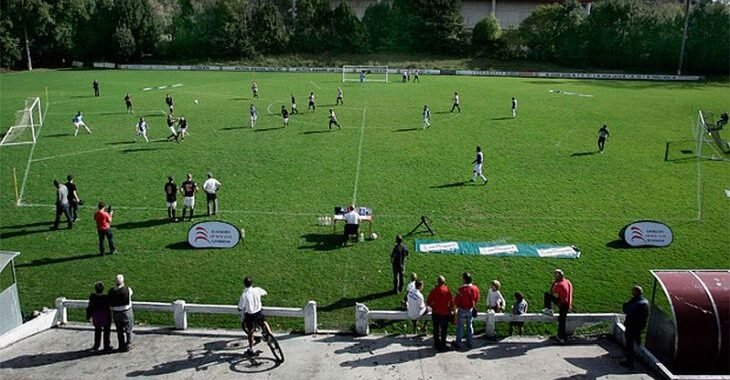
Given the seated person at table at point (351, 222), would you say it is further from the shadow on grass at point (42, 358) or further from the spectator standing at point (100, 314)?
the shadow on grass at point (42, 358)

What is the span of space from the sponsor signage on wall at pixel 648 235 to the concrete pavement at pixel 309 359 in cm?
683

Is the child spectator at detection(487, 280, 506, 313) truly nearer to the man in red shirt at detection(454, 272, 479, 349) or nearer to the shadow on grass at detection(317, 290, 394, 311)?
the man in red shirt at detection(454, 272, 479, 349)

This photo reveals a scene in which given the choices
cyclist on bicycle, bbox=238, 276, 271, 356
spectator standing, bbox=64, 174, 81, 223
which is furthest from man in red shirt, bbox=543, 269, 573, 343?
spectator standing, bbox=64, 174, 81, 223

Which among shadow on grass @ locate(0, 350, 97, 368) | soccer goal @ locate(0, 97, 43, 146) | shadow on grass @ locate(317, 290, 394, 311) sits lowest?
shadow on grass @ locate(317, 290, 394, 311)

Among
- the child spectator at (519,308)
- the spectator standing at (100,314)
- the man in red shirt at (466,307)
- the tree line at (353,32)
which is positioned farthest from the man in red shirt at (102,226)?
the tree line at (353,32)

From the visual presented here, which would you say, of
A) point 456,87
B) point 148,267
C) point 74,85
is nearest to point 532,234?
point 148,267

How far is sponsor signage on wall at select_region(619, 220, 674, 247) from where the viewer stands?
19609mm

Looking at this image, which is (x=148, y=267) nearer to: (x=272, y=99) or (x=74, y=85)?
(x=272, y=99)

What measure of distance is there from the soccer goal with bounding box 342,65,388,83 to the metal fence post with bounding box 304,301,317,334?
5215cm

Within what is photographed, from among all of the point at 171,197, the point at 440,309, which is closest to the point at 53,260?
the point at 171,197

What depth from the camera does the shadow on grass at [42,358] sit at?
41.2ft

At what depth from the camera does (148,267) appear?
18.1m

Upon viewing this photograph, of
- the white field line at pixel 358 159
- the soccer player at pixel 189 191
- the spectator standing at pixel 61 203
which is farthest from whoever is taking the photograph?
the white field line at pixel 358 159

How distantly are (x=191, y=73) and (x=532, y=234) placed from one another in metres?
63.4
